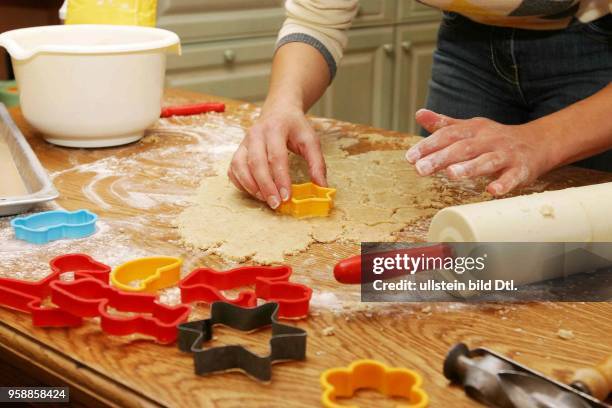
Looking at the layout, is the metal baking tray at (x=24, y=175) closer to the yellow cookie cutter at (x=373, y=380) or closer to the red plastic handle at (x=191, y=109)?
the red plastic handle at (x=191, y=109)

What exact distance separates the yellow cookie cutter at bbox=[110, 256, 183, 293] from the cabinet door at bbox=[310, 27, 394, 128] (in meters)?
1.96

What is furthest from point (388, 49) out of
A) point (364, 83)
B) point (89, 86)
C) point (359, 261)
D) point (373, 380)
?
point (373, 380)

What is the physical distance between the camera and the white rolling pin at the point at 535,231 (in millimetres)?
730

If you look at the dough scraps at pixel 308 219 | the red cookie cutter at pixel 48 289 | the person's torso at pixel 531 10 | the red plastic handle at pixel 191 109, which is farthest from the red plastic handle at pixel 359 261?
the red plastic handle at pixel 191 109

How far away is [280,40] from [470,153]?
0.54m

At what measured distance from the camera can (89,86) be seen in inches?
46.9

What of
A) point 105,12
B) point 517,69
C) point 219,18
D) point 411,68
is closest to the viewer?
point 517,69

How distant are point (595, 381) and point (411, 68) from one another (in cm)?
251

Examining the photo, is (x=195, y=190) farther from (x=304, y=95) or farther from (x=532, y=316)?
(x=532, y=316)

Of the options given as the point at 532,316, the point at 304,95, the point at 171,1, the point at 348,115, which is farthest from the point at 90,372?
the point at 348,115

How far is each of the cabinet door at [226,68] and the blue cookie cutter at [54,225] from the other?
1.43m

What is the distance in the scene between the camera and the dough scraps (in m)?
0.88

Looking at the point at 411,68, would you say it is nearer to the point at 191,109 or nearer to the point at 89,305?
the point at 191,109

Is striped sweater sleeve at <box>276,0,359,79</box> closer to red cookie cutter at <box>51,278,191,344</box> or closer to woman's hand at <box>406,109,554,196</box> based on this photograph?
woman's hand at <box>406,109,554,196</box>
